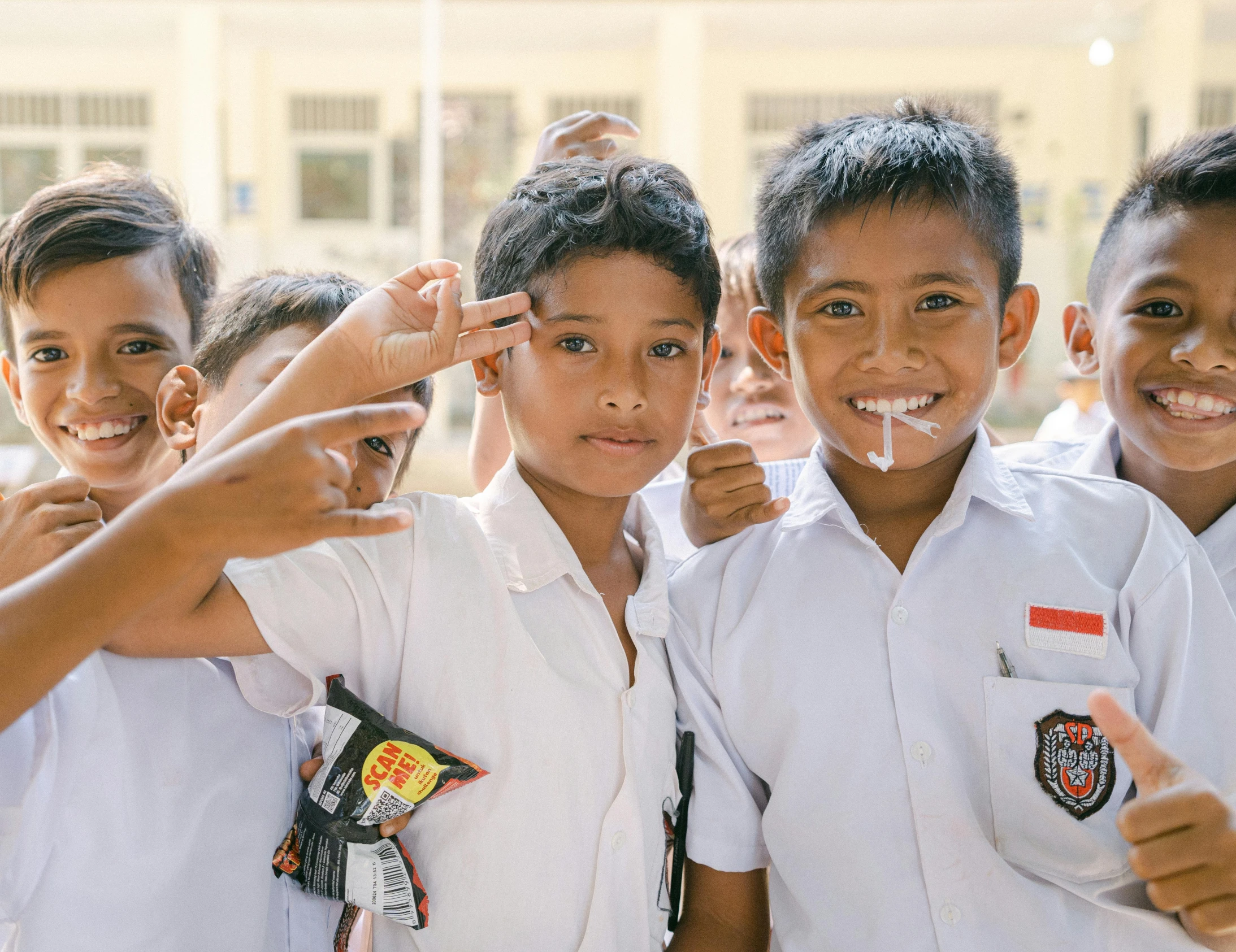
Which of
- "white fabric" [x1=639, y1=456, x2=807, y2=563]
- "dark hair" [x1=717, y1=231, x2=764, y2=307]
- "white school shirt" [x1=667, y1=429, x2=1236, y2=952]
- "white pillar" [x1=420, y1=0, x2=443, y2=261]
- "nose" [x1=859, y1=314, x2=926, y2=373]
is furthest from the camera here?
"white pillar" [x1=420, y1=0, x2=443, y2=261]

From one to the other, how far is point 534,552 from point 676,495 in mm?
699

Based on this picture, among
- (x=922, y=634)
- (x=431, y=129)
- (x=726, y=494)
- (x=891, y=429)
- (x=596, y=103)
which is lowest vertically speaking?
(x=922, y=634)

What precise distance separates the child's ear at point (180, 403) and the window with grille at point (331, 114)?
8964mm

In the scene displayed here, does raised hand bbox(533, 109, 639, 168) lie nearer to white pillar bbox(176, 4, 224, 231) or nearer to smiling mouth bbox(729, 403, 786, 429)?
smiling mouth bbox(729, 403, 786, 429)

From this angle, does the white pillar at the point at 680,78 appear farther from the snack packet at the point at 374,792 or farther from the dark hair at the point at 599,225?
the snack packet at the point at 374,792

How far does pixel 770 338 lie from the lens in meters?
1.64

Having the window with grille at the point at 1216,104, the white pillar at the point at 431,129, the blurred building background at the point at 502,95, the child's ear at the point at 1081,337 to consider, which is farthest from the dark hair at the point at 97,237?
the window with grille at the point at 1216,104

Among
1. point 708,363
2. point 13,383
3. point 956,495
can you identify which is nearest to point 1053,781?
point 956,495

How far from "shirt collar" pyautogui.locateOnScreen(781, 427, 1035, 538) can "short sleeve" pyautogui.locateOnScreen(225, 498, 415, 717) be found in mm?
587

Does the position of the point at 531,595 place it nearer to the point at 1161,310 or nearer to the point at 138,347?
the point at 138,347

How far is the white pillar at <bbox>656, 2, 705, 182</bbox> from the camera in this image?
9.00 meters

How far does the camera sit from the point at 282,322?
60.3 inches

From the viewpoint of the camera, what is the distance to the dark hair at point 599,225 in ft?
4.79

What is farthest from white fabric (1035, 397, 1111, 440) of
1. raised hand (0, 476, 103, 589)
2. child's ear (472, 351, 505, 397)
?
raised hand (0, 476, 103, 589)
